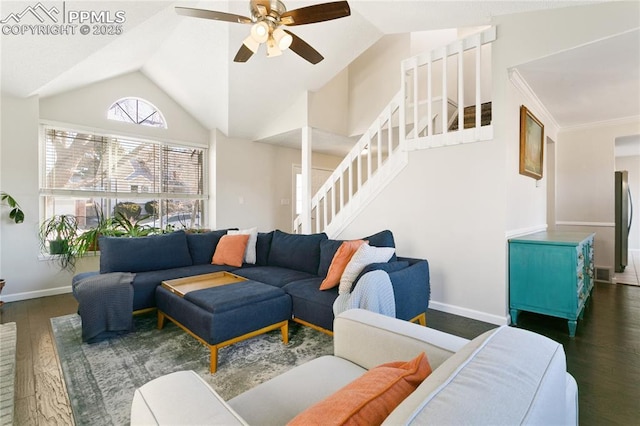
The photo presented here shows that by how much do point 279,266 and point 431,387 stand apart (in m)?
3.06

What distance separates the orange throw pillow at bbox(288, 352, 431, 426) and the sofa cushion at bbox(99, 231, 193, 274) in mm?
3230

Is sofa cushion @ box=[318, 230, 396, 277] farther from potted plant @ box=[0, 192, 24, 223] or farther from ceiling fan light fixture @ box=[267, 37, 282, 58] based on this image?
potted plant @ box=[0, 192, 24, 223]

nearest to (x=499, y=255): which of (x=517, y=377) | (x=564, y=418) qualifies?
(x=564, y=418)

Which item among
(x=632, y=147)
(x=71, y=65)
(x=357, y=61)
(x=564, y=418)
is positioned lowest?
(x=564, y=418)

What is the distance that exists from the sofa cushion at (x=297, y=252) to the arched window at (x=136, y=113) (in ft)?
10.1

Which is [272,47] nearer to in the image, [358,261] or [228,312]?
[358,261]

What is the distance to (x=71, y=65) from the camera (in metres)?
3.39

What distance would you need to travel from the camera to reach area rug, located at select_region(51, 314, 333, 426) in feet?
5.99

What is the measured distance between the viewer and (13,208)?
12.1 feet

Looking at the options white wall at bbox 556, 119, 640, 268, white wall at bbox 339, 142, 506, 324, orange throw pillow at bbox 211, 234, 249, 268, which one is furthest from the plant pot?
white wall at bbox 556, 119, 640, 268

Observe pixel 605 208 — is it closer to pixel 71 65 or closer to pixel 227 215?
pixel 227 215

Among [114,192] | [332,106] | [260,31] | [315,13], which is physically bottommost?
[114,192]

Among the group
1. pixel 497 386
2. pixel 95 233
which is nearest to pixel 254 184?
pixel 95 233

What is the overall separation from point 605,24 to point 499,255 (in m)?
2.04
